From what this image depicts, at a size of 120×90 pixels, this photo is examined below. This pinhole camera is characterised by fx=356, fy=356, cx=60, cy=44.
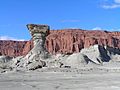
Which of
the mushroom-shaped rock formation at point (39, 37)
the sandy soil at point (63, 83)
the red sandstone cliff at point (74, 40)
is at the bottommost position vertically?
the sandy soil at point (63, 83)

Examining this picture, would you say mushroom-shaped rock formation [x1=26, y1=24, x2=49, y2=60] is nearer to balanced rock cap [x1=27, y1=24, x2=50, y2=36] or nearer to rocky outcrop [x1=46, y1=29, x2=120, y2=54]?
balanced rock cap [x1=27, y1=24, x2=50, y2=36]

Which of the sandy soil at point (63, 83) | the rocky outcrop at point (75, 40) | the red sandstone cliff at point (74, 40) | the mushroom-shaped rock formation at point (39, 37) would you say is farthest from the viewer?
the red sandstone cliff at point (74, 40)

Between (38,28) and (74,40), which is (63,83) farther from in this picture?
(74,40)

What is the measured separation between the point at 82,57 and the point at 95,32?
137045 millimetres

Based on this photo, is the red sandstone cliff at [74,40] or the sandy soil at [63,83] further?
the red sandstone cliff at [74,40]

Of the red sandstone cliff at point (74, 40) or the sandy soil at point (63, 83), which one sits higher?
the red sandstone cliff at point (74, 40)

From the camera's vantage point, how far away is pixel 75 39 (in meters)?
190

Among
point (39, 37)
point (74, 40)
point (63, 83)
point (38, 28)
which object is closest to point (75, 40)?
point (74, 40)

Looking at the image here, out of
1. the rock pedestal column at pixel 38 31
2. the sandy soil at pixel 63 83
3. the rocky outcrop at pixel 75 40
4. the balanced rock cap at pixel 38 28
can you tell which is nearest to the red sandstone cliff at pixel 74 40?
the rocky outcrop at pixel 75 40

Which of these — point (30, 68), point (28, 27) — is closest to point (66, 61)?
point (28, 27)

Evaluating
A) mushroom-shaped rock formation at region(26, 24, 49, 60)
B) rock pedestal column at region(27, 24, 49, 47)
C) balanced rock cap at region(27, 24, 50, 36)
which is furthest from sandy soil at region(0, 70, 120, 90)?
rock pedestal column at region(27, 24, 49, 47)

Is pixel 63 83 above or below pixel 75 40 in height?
below

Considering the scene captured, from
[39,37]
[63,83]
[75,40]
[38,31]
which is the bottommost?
[63,83]

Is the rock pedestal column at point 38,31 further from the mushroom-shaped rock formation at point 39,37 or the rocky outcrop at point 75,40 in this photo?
the rocky outcrop at point 75,40
